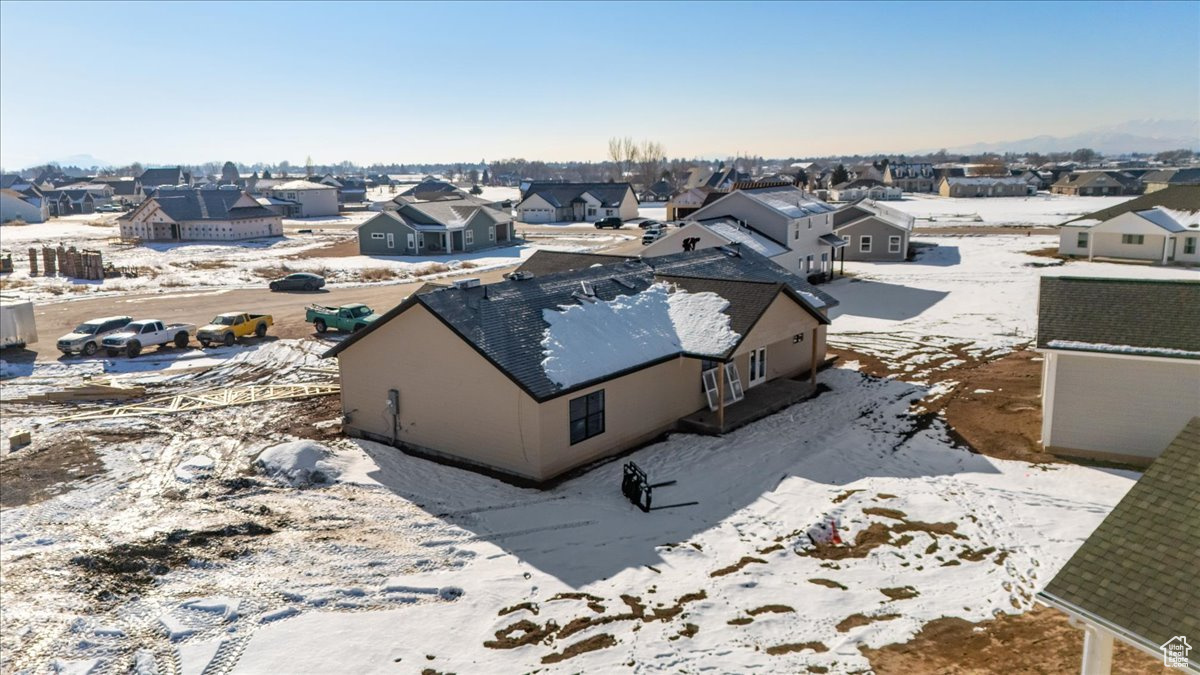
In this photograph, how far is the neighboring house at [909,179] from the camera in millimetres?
165000

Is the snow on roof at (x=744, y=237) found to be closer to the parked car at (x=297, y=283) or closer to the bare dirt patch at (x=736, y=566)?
the parked car at (x=297, y=283)

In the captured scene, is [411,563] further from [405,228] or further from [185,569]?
[405,228]

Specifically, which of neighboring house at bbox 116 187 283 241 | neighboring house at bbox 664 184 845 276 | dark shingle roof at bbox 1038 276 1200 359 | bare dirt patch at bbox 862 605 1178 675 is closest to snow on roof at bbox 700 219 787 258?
neighboring house at bbox 664 184 845 276

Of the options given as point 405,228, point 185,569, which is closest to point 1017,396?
point 185,569

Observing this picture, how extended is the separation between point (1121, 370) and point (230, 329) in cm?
3364

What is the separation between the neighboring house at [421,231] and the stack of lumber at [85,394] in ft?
136

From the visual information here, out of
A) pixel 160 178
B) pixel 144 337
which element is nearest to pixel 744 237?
pixel 144 337

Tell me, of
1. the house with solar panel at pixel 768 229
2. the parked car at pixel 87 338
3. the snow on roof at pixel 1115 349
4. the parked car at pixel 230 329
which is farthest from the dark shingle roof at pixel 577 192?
the snow on roof at pixel 1115 349

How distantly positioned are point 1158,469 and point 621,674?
25.8 feet

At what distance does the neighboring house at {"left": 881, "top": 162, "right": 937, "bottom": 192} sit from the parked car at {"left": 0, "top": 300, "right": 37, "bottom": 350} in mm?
153271

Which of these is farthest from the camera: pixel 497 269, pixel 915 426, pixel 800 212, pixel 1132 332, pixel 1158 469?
pixel 497 269

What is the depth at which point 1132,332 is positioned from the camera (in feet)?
68.4

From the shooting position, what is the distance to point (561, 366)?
69.5 ft

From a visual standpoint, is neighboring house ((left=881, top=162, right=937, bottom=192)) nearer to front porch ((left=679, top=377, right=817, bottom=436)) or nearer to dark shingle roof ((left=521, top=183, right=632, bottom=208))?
dark shingle roof ((left=521, top=183, right=632, bottom=208))
